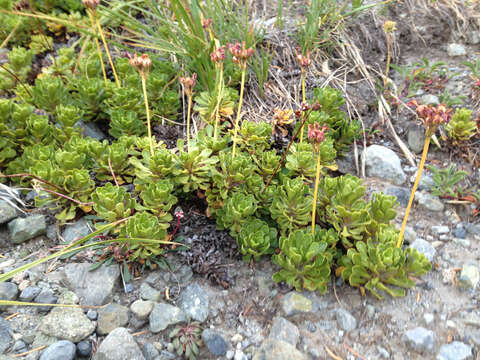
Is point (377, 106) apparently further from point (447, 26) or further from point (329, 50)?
point (447, 26)

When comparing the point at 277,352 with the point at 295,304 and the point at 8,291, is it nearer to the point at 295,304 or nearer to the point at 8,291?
the point at 295,304

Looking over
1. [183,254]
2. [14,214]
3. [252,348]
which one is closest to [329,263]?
[252,348]

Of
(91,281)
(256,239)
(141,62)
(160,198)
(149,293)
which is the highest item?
(141,62)

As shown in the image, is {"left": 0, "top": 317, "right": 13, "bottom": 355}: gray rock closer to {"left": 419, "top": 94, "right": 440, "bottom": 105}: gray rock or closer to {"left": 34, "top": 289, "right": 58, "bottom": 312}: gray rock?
{"left": 34, "top": 289, "right": 58, "bottom": 312}: gray rock

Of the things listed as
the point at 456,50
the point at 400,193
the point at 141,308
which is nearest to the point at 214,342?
the point at 141,308

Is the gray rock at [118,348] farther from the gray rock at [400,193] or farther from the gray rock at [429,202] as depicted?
the gray rock at [429,202]

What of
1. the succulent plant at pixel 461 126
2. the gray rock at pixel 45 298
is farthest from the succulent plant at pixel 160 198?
the succulent plant at pixel 461 126
